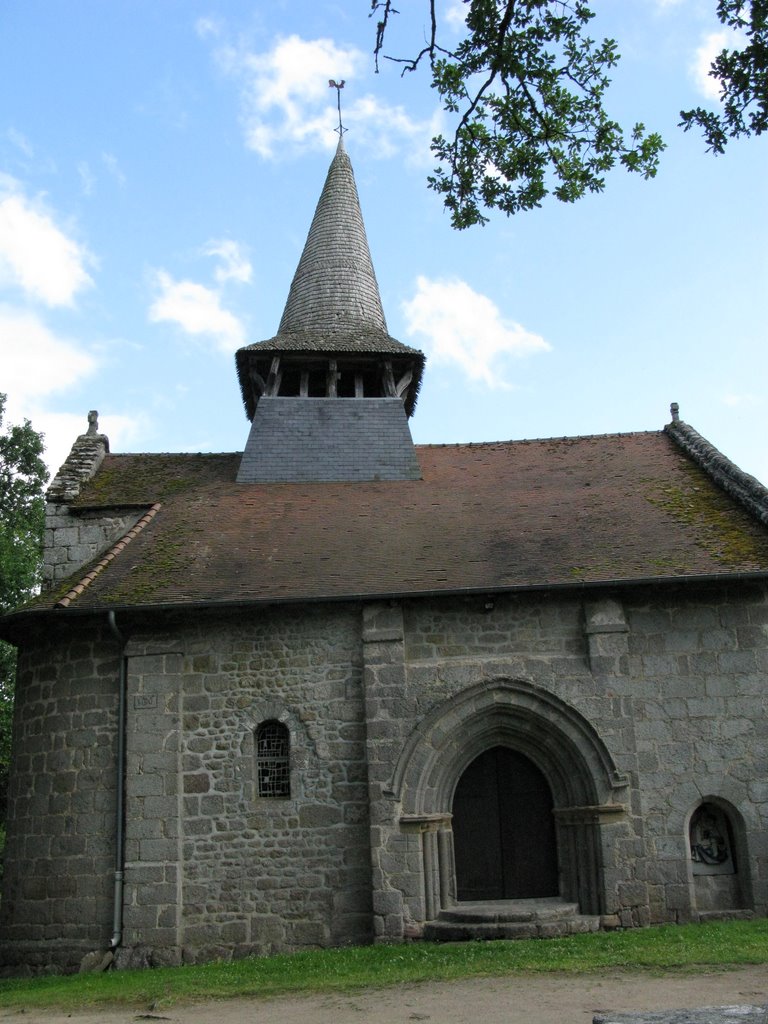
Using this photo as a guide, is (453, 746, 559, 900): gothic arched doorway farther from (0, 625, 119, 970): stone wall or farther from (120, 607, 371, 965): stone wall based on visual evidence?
(0, 625, 119, 970): stone wall

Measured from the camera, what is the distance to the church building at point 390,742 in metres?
11.1

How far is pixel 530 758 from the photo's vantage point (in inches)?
472

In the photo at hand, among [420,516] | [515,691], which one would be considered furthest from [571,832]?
[420,516]

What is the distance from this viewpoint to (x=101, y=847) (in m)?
11.5

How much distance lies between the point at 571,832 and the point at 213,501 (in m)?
7.13

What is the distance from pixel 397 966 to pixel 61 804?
4826mm

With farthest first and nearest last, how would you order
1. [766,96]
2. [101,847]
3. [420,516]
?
[420,516] → [101,847] → [766,96]

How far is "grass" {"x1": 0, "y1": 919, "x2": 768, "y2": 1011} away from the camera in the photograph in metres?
8.55

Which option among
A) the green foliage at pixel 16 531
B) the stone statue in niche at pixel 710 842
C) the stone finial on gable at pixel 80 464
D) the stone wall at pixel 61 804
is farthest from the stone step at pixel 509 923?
the green foliage at pixel 16 531

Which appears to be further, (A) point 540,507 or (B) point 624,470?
(B) point 624,470

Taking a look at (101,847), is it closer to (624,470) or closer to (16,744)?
(16,744)

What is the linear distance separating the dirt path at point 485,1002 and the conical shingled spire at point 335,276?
473 inches

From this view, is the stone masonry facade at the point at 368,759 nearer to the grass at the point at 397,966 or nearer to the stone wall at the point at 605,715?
the stone wall at the point at 605,715

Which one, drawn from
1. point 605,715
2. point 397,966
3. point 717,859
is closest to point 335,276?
point 605,715
